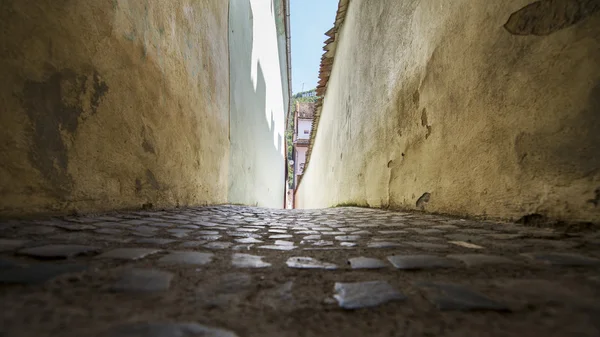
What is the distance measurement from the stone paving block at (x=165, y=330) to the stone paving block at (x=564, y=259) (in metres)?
1.13

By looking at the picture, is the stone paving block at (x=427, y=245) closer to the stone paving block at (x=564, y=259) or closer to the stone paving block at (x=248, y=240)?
the stone paving block at (x=564, y=259)

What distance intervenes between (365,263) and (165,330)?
74 cm

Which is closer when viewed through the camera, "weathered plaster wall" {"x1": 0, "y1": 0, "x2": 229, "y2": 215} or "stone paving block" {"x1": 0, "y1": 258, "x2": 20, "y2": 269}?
"stone paving block" {"x1": 0, "y1": 258, "x2": 20, "y2": 269}

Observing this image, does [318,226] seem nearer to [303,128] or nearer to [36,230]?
[36,230]

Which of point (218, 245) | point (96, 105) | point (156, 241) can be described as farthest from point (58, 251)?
point (96, 105)

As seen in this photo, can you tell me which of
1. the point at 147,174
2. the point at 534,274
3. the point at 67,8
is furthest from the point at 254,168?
the point at 534,274

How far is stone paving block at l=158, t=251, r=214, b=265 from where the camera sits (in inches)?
43.8

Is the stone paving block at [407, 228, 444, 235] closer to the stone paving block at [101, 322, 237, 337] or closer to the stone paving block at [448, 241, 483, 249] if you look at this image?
the stone paving block at [448, 241, 483, 249]

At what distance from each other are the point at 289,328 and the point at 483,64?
2232mm

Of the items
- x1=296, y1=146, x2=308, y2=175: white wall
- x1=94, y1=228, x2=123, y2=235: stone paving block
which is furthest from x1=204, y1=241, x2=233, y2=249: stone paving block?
x1=296, y1=146, x2=308, y2=175: white wall

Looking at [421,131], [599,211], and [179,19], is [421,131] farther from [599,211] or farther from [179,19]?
[179,19]

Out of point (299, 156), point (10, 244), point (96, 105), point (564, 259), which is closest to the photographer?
point (564, 259)

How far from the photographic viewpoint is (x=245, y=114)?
24.7 ft

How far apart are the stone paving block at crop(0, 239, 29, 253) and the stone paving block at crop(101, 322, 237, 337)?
0.86 meters
